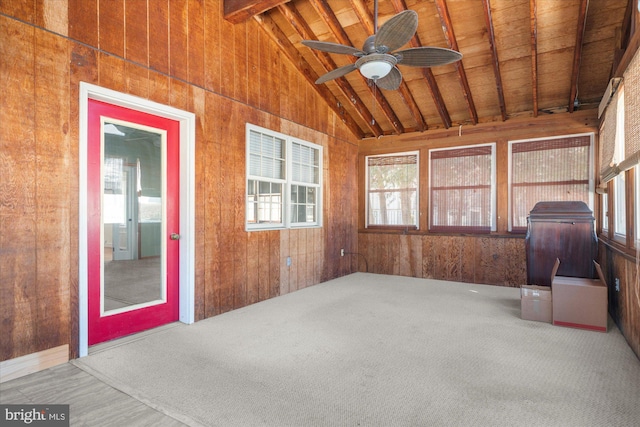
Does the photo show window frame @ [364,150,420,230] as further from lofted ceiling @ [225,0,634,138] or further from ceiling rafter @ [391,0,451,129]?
ceiling rafter @ [391,0,451,129]

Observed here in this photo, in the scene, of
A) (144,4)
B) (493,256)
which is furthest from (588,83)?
(144,4)

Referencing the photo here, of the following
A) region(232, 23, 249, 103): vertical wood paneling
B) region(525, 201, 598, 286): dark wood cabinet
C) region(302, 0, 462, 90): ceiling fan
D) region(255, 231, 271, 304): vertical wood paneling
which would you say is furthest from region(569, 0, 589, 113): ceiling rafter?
region(255, 231, 271, 304): vertical wood paneling

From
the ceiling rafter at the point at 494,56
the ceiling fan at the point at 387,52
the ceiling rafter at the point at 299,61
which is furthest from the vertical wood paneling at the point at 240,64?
the ceiling rafter at the point at 494,56

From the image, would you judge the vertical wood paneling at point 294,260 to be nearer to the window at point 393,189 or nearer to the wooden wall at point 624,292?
the window at point 393,189

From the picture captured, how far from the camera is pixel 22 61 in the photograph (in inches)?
96.1

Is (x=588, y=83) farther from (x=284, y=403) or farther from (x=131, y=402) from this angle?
(x=131, y=402)

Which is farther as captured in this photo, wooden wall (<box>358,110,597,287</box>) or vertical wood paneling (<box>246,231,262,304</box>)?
wooden wall (<box>358,110,597,287</box>)

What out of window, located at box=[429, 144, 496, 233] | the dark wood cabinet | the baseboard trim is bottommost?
the baseboard trim

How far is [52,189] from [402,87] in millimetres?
4708

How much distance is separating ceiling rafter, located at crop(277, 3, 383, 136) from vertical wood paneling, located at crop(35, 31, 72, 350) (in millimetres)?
2668

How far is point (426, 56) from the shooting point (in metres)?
2.98

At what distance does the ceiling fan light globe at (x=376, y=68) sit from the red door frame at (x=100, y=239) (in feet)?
6.73

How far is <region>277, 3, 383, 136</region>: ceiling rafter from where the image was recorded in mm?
4387

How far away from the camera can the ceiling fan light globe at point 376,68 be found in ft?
9.70
